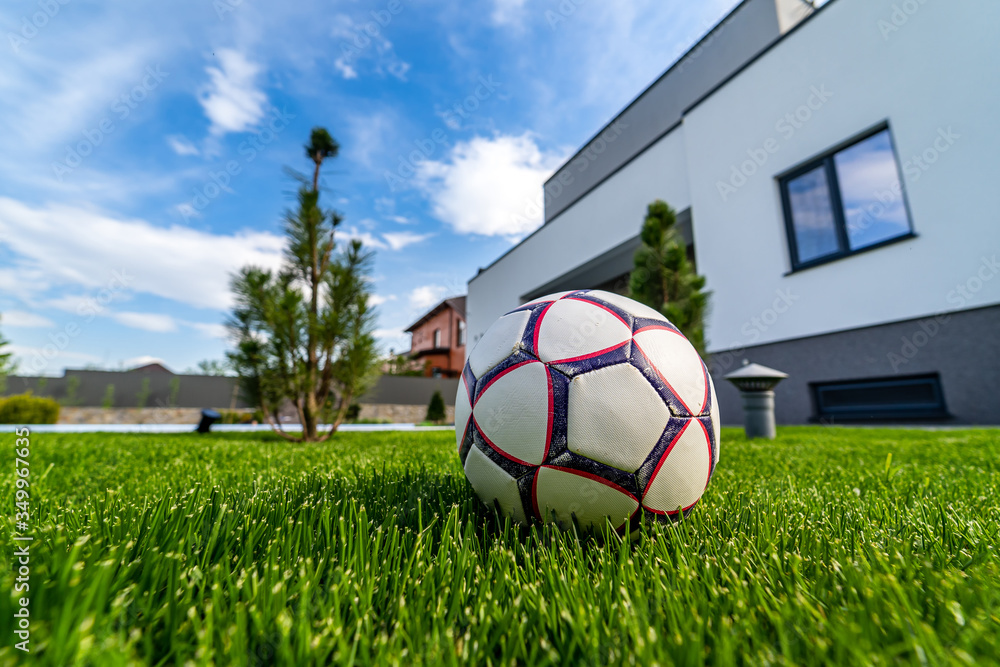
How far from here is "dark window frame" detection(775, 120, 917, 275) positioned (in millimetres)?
7207

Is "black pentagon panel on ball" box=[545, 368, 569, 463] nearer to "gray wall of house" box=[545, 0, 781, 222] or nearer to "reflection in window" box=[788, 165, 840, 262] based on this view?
"reflection in window" box=[788, 165, 840, 262]

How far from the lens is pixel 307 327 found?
648cm

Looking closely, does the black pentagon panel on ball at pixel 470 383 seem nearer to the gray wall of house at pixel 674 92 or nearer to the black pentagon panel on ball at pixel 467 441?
the black pentagon panel on ball at pixel 467 441

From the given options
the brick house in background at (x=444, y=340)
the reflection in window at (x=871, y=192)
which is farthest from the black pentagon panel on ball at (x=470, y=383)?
the brick house in background at (x=444, y=340)

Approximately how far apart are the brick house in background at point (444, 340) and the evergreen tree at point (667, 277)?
2019cm

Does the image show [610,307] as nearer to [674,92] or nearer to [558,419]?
[558,419]

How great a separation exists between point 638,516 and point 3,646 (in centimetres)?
160

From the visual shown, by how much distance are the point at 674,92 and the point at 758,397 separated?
12.1m

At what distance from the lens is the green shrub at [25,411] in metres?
12.4

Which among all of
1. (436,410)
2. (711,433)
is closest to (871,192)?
(711,433)

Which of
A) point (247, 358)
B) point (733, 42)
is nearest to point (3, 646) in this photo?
point (247, 358)

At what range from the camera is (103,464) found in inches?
132

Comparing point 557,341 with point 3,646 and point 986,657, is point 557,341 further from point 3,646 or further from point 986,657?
point 3,646

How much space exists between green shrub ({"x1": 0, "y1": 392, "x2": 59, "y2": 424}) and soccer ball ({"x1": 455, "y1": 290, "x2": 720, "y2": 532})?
56.0 feet
